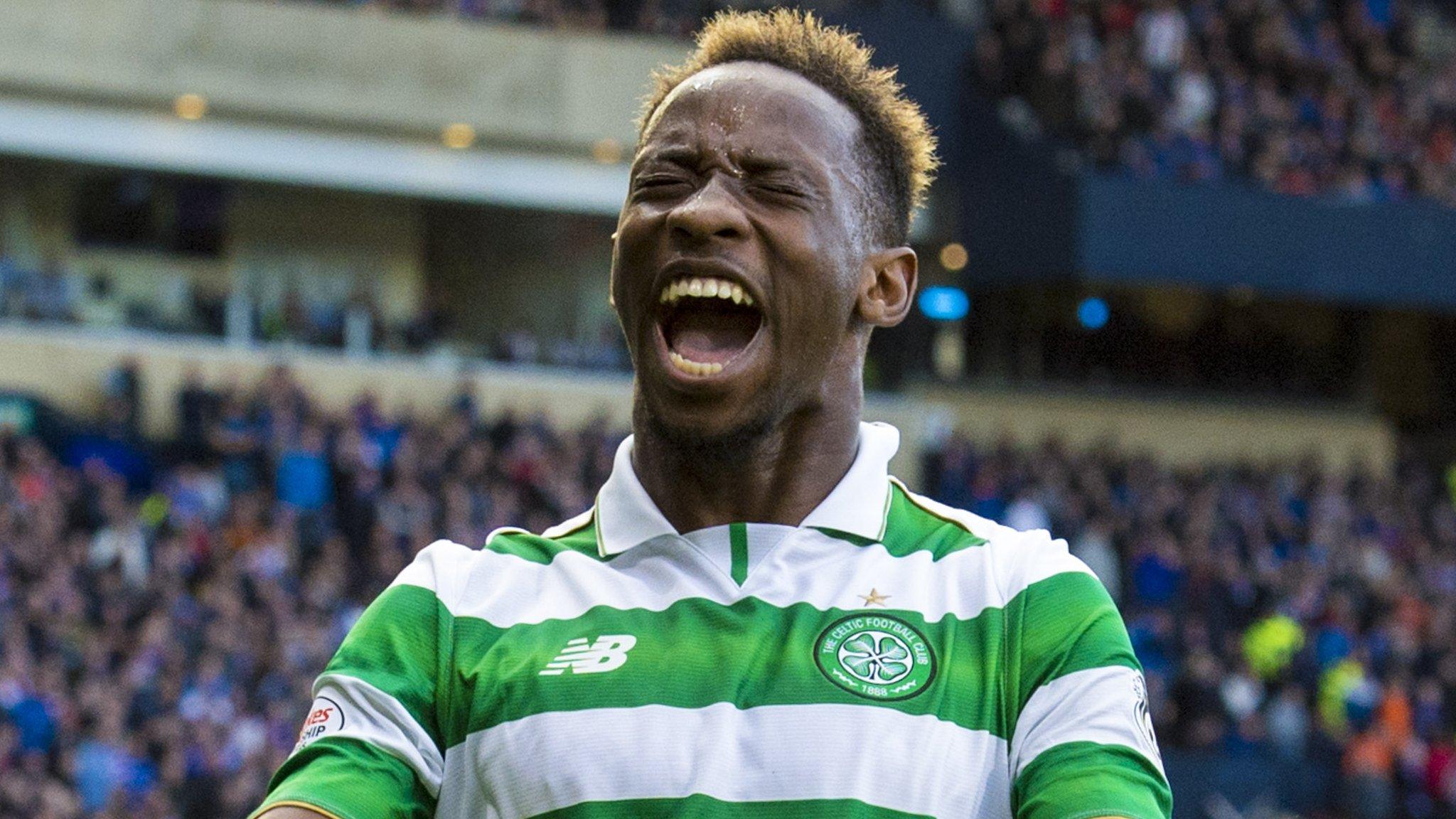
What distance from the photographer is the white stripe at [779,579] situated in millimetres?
3002

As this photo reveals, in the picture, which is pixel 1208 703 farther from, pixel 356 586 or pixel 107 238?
pixel 107 238

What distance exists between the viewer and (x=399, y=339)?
25.7m

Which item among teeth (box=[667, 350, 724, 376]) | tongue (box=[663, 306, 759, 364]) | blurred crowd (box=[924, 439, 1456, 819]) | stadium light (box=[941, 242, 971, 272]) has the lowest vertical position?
blurred crowd (box=[924, 439, 1456, 819])

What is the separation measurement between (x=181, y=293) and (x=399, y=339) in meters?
2.49

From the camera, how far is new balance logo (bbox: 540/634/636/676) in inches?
116

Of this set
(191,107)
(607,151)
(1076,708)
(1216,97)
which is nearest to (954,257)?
(1216,97)

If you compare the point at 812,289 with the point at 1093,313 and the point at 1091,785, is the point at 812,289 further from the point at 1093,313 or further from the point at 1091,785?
the point at 1093,313

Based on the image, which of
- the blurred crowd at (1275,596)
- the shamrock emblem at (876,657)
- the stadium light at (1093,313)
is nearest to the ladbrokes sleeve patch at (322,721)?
the shamrock emblem at (876,657)

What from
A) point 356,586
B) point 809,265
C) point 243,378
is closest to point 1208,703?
point 356,586

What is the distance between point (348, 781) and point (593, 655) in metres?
0.35

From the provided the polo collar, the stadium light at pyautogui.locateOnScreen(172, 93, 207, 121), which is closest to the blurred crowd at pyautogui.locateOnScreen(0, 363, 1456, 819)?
the stadium light at pyautogui.locateOnScreen(172, 93, 207, 121)

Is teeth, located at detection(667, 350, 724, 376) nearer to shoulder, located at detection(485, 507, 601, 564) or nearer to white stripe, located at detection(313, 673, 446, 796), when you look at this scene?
shoulder, located at detection(485, 507, 601, 564)

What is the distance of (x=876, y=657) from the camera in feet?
9.59

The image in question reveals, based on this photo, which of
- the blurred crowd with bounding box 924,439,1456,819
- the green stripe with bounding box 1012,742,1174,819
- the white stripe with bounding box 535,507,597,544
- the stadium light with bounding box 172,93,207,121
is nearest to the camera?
the green stripe with bounding box 1012,742,1174,819
